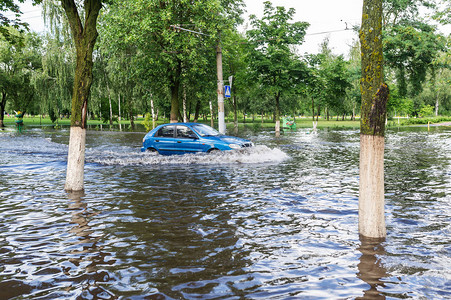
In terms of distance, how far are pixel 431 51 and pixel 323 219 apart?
3191 cm

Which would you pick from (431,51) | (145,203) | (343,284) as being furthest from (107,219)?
(431,51)

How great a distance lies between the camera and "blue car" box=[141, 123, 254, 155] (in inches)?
603

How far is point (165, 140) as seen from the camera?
16422mm

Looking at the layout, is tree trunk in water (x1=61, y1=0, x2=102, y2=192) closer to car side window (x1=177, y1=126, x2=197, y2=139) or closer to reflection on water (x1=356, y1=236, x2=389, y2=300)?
reflection on water (x1=356, y1=236, x2=389, y2=300)

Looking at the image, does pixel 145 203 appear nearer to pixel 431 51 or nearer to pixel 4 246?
pixel 4 246

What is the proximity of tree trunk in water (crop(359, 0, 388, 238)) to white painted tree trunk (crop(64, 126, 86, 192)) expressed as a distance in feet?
22.2

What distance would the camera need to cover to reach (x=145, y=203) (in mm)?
8188

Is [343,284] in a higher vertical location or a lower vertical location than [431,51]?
lower

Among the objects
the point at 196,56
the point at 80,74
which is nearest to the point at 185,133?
the point at 80,74

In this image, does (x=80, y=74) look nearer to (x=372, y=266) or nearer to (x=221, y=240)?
(x=221, y=240)

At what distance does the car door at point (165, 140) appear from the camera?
16291mm

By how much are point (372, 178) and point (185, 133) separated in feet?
38.9

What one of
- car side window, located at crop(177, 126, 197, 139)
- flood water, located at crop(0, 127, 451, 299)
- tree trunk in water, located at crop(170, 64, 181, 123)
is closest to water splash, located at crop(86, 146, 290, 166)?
car side window, located at crop(177, 126, 197, 139)

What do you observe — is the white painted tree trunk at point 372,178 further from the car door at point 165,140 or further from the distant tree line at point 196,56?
the car door at point 165,140
